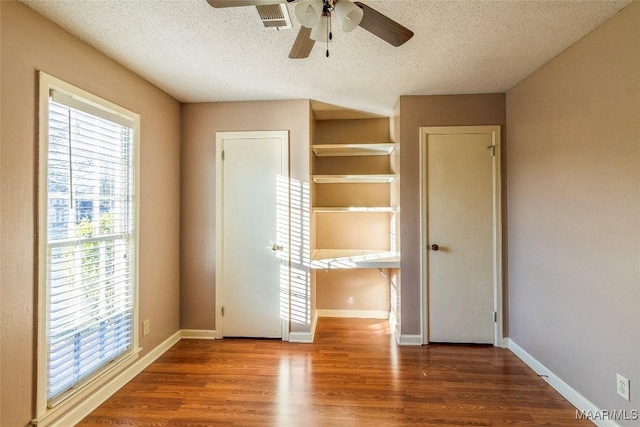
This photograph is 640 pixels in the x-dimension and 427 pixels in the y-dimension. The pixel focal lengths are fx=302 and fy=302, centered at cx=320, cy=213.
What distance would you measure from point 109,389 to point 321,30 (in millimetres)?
2708

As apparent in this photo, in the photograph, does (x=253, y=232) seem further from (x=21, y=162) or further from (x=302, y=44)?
(x=302, y=44)

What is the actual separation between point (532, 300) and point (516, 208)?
2.63 feet

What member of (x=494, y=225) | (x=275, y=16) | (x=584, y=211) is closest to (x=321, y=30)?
(x=275, y=16)

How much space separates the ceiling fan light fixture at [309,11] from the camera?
1247 millimetres

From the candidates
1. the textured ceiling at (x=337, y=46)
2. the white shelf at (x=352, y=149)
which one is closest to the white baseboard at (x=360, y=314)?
the white shelf at (x=352, y=149)

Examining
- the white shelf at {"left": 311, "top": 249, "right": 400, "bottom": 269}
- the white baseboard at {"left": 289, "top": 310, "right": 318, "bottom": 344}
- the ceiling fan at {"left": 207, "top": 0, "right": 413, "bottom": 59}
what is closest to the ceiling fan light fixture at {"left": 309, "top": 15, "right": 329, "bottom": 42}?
the ceiling fan at {"left": 207, "top": 0, "right": 413, "bottom": 59}

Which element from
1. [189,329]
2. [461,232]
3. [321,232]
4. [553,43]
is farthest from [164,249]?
[553,43]

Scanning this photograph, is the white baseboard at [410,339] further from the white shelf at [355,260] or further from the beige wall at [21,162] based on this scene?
the beige wall at [21,162]

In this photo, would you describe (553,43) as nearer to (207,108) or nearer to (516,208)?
(516,208)

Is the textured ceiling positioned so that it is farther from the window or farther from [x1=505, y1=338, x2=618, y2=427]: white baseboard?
[x1=505, y1=338, x2=618, y2=427]: white baseboard

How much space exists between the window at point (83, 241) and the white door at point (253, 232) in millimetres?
844

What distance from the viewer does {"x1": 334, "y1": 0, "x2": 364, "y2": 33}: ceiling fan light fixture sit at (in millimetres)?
1266

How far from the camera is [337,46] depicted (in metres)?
2.04

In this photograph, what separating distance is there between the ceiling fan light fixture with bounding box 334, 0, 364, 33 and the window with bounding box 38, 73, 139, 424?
1.68 metres
